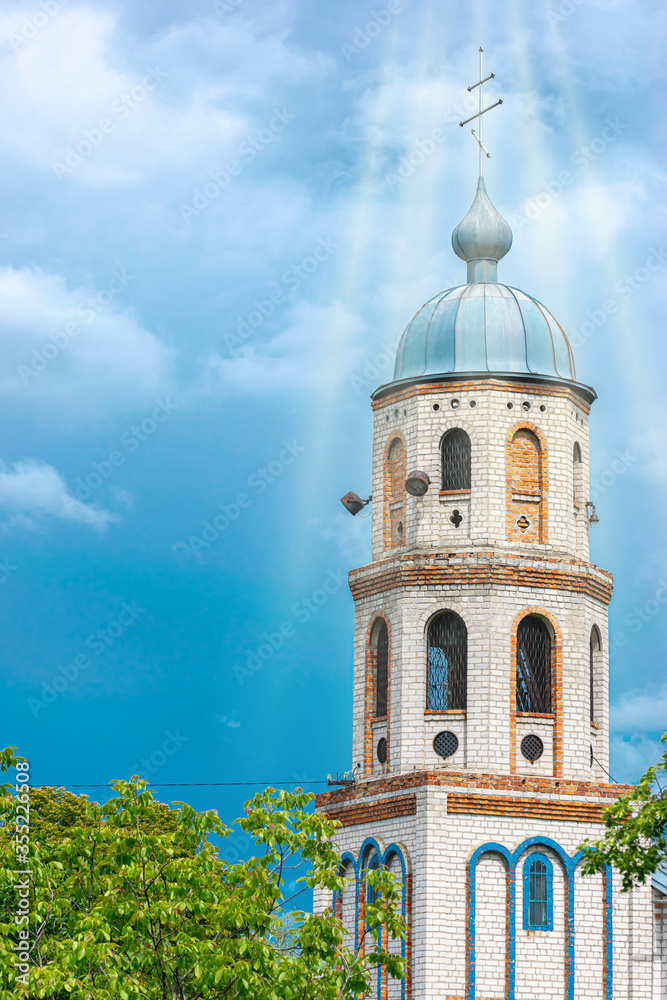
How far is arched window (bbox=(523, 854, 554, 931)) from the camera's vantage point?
37812mm

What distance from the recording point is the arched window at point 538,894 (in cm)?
3781

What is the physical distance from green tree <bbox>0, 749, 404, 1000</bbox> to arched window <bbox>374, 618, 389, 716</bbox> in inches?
446

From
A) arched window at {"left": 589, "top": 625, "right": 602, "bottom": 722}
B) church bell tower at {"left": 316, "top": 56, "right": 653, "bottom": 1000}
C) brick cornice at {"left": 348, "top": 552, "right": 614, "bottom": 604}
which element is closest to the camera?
church bell tower at {"left": 316, "top": 56, "right": 653, "bottom": 1000}

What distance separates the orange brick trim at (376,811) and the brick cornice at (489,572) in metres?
4.79

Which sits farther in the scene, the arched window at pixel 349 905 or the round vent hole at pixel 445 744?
the arched window at pixel 349 905

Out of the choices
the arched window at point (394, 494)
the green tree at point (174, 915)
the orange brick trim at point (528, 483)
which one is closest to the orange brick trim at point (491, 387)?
the orange brick trim at point (528, 483)

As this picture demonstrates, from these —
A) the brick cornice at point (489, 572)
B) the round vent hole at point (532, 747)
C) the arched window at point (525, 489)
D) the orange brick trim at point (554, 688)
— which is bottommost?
the round vent hole at point (532, 747)

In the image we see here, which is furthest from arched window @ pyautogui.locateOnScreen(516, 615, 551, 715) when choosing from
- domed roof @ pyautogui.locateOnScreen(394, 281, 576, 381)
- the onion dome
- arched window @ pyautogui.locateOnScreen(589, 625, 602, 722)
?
the onion dome

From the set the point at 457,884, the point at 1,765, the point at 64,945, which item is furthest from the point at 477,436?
the point at 64,945

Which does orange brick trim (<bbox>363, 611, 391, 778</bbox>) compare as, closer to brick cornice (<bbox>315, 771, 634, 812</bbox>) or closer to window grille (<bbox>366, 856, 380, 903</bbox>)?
brick cornice (<bbox>315, 771, 634, 812</bbox>)

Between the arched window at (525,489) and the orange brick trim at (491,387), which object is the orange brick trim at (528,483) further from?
the orange brick trim at (491,387)

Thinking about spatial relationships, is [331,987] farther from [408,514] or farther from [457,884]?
[408,514]

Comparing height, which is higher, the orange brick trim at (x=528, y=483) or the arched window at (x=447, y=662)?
the orange brick trim at (x=528, y=483)
